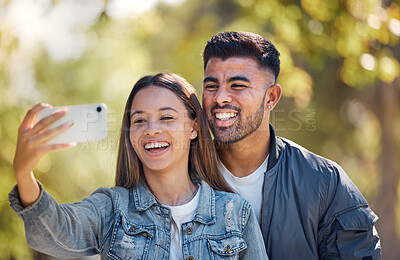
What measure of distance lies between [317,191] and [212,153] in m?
0.77

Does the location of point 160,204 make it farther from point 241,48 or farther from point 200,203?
point 241,48

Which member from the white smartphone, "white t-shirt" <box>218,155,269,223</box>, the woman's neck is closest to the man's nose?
"white t-shirt" <box>218,155,269,223</box>

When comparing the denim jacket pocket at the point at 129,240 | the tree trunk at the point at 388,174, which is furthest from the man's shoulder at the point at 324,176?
the tree trunk at the point at 388,174

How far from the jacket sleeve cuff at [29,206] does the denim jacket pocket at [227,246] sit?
94 cm

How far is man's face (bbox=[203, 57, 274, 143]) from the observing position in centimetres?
350

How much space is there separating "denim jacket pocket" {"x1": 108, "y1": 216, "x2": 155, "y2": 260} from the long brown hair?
0.31 meters

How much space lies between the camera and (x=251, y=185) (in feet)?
11.4

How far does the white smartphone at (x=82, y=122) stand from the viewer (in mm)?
2105

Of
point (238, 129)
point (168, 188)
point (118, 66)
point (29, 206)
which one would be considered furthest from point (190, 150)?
point (118, 66)

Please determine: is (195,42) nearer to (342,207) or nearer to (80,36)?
(80,36)

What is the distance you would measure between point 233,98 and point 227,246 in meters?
1.22

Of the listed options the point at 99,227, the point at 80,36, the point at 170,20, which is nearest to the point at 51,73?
the point at 80,36

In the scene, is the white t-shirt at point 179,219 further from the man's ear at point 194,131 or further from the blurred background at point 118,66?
the blurred background at point 118,66

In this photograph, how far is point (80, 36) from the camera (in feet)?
22.0
